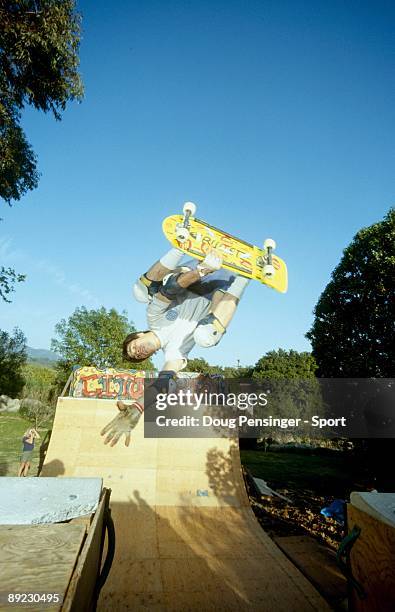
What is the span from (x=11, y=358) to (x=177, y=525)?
85.1ft

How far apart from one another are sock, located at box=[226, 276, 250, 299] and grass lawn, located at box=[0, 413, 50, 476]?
32.9 ft

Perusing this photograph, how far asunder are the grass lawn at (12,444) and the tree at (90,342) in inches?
202

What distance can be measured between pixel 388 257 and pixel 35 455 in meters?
19.7

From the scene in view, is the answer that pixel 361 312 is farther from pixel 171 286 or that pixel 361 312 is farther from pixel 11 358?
pixel 11 358

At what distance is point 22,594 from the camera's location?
1245 mm

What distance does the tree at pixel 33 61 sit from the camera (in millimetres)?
8414

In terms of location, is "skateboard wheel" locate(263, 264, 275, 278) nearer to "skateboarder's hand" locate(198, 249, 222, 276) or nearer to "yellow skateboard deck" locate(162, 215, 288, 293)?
"yellow skateboard deck" locate(162, 215, 288, 293)

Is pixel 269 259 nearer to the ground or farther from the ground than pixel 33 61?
nearer to the ground

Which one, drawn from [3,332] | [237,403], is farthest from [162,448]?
[3,332]

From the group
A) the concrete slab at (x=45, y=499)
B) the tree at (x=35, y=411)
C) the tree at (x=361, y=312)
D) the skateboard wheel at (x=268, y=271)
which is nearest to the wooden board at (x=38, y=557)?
the concrete slab at (x=45, y=499)

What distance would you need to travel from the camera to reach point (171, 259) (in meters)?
8.78

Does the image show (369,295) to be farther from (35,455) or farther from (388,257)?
(35,455)

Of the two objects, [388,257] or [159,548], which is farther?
[388,257]

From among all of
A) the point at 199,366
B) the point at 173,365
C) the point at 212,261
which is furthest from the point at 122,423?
the point at 199,366
